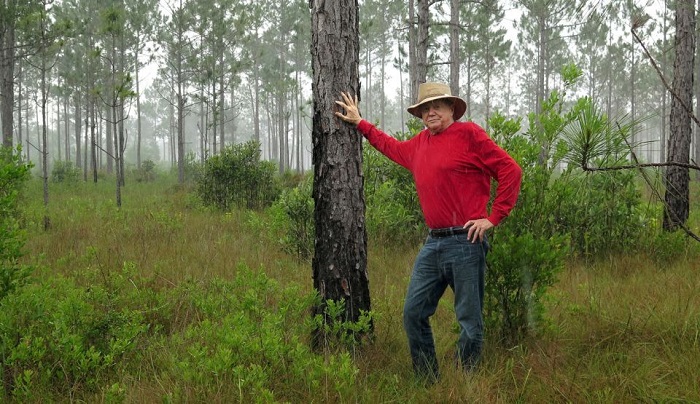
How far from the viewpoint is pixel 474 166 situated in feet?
8.77

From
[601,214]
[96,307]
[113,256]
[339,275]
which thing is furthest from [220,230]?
[601,214]

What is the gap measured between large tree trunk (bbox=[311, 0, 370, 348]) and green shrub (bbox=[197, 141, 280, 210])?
23.5 ft

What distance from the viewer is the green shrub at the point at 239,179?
33.1 ft

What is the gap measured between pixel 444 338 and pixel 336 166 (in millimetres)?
1479

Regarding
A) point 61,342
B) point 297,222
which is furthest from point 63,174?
point 61,342

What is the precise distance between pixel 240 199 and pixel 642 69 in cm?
2935

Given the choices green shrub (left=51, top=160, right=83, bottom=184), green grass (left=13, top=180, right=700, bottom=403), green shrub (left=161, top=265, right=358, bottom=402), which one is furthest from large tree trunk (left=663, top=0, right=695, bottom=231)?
green shrub (left=51, top=160, right=83, bottom=184)

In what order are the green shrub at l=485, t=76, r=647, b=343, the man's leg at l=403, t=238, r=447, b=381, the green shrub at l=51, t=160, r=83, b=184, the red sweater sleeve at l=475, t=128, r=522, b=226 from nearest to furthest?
the red sweater sleeve at l=475, t=128, r=522, b=226 < the man's leg at l=403, t=238, r=447, b=381 < the green shrub at l=485, t=76, r=647, b=343 < the green shrub at l=51, t=160, r=83, b=184

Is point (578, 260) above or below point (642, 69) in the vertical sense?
below

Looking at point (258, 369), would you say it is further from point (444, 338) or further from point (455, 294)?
point (444, 338)

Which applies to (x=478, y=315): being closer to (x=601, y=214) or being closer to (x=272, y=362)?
(x=272, y=362)

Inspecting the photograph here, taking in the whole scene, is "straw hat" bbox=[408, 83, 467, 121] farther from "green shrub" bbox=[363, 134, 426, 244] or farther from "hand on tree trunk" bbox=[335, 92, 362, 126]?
"green shrub" bbox=[363, 134, 426, 244]

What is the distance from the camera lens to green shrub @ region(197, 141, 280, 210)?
33.1 ft

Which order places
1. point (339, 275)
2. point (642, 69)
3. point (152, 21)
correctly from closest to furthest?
point (339, 275) < point (152, 21) < point (642, 69)
